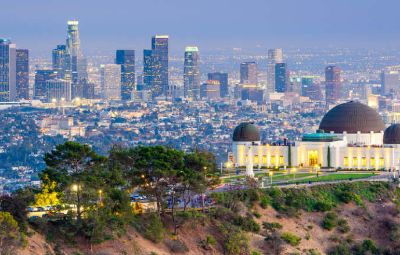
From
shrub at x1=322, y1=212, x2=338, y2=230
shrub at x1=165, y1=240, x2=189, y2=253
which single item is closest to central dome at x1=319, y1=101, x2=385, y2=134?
shrub at x1=322, y1=212, x2=338, y2=230

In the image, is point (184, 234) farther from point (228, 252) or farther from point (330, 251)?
point (330, 251)

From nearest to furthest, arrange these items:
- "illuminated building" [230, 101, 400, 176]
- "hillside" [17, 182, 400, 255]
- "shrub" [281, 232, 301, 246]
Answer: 1. "hillside" [17, 182, 400, 255]
2. "shrub" [281, 232, 301, 246]
3. "illuminated building" [230, 101, 400, 176]

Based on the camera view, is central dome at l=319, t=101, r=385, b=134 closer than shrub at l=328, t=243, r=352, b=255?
No

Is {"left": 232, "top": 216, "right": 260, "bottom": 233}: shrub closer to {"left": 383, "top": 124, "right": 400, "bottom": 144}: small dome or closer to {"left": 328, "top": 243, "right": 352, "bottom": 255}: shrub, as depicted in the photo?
{"left": 328, "top": 243, "right": 352, "bottom": 255}: shrub

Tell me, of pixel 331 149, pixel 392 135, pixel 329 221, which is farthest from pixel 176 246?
pixel 392 135

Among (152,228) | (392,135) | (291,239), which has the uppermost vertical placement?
(392,135)

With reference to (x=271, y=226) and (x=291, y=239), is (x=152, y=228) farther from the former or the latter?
(x=271, y=226)

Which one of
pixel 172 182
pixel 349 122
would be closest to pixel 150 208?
pixel 172 182

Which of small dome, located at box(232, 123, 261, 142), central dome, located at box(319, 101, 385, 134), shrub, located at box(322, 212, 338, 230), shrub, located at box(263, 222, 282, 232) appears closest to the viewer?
shrub, located at box(263, 222, 282, 232)
